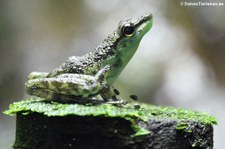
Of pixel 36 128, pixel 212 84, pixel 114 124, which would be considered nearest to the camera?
pixel 114 124

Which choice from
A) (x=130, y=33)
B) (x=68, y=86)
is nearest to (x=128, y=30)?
(x=130, y=33)

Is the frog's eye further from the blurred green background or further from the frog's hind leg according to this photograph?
the blurred green background

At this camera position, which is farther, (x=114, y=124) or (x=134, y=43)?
(x=134, y=43)

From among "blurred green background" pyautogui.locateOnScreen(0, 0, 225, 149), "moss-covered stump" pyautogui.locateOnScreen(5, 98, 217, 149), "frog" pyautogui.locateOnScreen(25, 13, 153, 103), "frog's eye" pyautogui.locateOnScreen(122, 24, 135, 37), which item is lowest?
"moss-covered stump" pyautogui.locateOnScreen(5, 98, 217, 149)

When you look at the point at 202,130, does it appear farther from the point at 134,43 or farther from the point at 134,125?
the point at 134,43

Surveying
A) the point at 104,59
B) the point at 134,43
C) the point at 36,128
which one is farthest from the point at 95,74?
the point at 36,128

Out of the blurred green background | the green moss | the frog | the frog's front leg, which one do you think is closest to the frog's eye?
the frog
